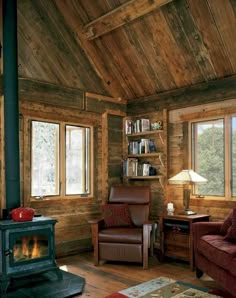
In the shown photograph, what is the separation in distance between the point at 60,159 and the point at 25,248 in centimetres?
166

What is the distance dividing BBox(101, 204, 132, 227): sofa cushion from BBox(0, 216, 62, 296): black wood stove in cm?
113

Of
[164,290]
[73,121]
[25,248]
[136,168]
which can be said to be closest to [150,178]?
[136,168]

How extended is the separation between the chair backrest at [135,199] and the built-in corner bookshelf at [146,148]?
43cm

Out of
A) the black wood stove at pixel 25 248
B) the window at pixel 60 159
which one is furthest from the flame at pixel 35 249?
the window at pixel 60 159

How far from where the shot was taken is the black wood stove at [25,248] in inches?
126

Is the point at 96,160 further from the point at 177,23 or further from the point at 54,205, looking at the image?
the point at 177,23

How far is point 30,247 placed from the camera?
11.4 feet

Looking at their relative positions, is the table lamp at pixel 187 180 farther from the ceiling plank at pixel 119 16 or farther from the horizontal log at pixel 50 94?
the ceiling plank at pixel 119 16

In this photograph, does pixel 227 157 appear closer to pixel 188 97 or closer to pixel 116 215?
pixel 188 97

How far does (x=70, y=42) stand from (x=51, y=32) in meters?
0.33

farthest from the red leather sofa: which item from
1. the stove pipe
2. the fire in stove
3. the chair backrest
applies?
the stove pipe

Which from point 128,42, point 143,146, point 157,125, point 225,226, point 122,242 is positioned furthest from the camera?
point 143,146

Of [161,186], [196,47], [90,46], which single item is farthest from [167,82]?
[161,186]

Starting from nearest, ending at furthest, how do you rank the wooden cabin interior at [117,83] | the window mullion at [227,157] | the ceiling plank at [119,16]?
the ceiling plank at [119,16]
the wooden cabin interior at [117,83]
the window mullion at [227,157]
